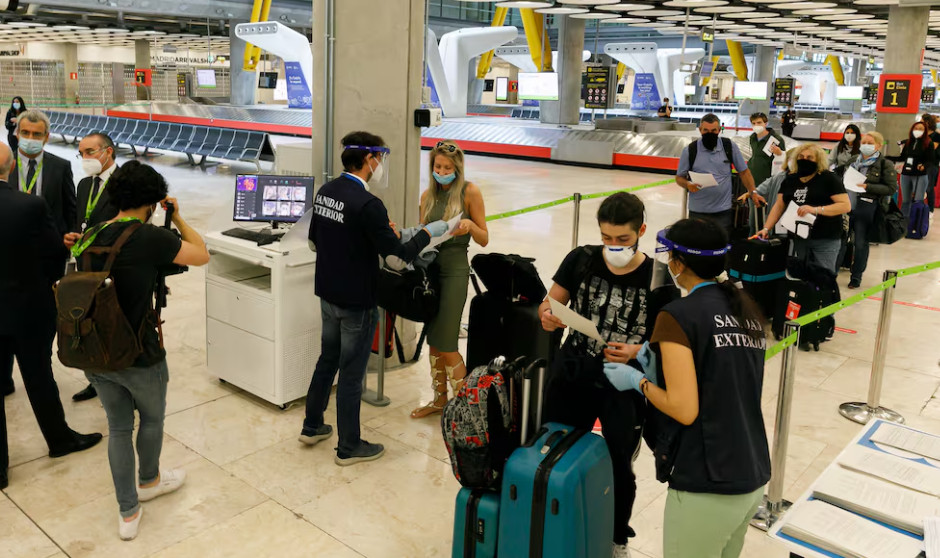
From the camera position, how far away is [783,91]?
29.1 meters

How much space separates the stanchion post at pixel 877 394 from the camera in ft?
15.4

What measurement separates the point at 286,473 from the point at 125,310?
1.33 metres

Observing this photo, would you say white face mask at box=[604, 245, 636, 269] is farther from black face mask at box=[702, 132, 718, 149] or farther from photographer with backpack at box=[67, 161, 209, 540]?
black face mask at box=[702, 132, 718, 149]

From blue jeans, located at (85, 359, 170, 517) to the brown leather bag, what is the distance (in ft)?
0.51

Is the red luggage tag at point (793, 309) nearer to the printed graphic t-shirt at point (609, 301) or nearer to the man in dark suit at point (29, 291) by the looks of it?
the printed graphic t-shirt at point (609, 301)

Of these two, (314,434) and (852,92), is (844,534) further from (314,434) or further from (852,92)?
(852,92)

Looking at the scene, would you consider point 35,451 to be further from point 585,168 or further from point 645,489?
point 585,168

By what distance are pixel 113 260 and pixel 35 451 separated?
178 cm

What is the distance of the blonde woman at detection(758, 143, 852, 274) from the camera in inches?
238

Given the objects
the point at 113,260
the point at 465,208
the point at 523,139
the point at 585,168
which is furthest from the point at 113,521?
the point at 523,139

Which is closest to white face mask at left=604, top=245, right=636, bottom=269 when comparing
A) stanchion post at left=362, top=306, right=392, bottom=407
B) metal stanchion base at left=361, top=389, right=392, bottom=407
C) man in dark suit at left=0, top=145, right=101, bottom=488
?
stanchion post at left=362, top=306, right=392, bottom=407

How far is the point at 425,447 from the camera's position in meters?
4.36

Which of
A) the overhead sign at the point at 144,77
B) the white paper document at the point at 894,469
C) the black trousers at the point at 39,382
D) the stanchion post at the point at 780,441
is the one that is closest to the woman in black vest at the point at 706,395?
the white paper document at the point at 894,469

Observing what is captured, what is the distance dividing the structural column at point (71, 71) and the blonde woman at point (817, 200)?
161 feet
